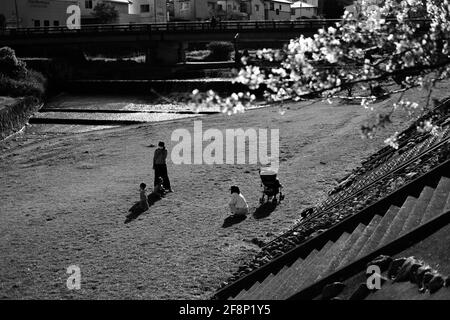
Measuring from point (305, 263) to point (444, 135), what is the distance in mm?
4781

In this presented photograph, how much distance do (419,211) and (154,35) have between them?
42.5 meters

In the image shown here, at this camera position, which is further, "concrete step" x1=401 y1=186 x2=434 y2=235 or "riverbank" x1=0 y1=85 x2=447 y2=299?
"riverbank" x1=0 y1=85 x2=447 y2=299

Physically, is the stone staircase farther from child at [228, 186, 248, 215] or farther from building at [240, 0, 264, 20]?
building at [240, 0, 264, 20]

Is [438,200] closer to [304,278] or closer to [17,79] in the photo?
[304,278]

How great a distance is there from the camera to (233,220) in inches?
505

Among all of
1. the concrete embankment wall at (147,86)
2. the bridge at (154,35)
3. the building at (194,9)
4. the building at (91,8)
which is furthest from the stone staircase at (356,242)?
the building at (194,9)

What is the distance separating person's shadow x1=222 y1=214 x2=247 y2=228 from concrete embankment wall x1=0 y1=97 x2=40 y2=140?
21.9m

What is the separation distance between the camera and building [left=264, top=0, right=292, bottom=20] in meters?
73.5

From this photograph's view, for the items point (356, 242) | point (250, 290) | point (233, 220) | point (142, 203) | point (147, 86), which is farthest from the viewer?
point (147, 86)

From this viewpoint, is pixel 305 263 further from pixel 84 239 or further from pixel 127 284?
pixel 84 239

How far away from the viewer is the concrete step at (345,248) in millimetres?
7531

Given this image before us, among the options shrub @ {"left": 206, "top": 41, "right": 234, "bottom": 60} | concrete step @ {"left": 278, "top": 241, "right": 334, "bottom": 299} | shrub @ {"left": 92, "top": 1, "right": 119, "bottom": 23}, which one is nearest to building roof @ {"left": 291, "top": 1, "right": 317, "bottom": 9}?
shrub @ {"left": 206, "top": 41, "right": 234, "bottom": 60}

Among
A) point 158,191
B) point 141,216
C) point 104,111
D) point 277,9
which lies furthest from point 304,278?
point 277,9

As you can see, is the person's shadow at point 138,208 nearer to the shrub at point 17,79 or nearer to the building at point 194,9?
the shrub at point 17,79
